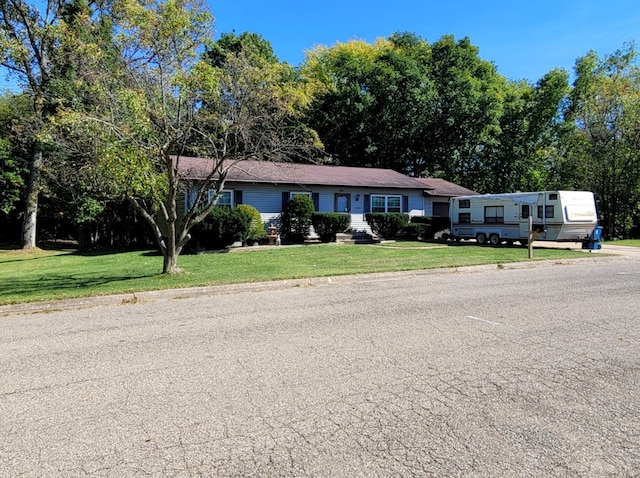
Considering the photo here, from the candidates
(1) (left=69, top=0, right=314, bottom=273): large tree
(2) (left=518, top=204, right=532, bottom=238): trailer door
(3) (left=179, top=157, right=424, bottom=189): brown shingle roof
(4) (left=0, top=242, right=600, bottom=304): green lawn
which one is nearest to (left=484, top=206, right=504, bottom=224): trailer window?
(2) (left=518, top=204, right=532, bottom=238): trailer door

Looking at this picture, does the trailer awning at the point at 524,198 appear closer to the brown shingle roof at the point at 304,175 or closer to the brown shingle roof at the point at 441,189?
the brown shingle roof at the point at 441,189

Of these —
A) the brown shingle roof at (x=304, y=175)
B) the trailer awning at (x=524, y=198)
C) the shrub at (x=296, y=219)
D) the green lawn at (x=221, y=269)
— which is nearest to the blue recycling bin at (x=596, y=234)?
the trailer awning at (x=524, y=198)

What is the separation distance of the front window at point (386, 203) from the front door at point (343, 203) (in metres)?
1.56

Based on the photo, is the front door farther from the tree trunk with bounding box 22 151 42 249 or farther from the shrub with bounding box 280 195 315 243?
the tree trunk with bounding box 22 151 42 249

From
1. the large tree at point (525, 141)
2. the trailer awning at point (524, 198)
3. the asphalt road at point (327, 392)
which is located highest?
the large tree at point (525, 141)

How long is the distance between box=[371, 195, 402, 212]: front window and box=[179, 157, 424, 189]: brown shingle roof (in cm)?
77

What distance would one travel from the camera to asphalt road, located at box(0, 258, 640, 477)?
9.41 feet

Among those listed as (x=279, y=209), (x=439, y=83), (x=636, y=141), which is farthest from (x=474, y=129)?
(x=279, y=209)

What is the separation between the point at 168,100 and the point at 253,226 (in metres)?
9.91

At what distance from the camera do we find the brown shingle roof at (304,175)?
844 inches

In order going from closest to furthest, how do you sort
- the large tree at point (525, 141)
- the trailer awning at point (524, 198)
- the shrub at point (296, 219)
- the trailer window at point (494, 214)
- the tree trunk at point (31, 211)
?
the trailer awning at point (524, 198) → the trailer window at point (494, 214) → the shrub at point (296, 219) → the tree trunk at point (31, 211) → the large tree at point (525, 141)

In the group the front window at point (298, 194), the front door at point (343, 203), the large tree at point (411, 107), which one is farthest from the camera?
the large tree at point (411, 107)

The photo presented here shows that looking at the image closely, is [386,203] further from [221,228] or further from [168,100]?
[168,100]

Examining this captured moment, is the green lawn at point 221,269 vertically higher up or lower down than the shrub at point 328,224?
lower down
